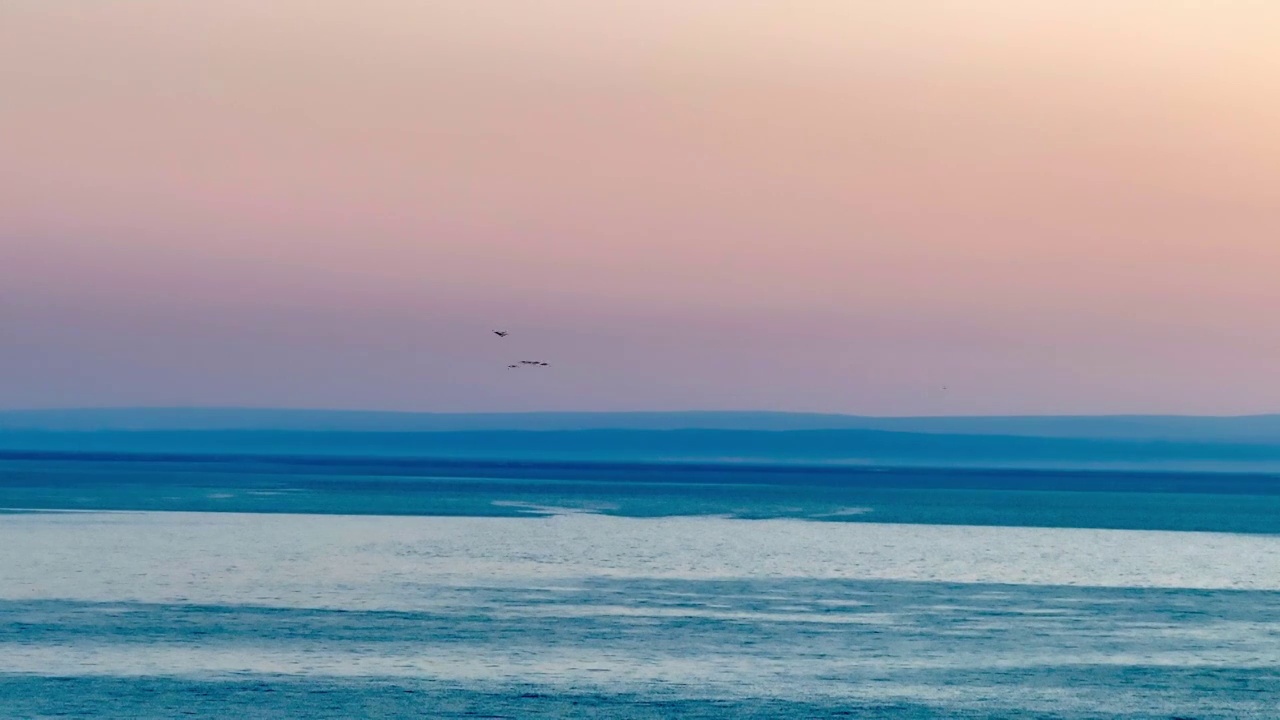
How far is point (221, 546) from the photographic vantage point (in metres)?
42.2

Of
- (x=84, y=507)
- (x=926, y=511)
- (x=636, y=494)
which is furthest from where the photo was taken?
(x=636, y=494)

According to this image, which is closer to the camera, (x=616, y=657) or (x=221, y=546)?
(x=616, y=657)

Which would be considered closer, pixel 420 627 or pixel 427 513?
pixel 420 627

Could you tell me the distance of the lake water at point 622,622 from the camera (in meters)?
20.1

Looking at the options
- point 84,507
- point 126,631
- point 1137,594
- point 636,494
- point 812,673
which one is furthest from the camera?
point 636,494

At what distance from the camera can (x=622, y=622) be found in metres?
26.7

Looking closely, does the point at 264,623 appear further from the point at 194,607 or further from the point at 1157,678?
the point at 1157,678

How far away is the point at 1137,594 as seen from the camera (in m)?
33.4

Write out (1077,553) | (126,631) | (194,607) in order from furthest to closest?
(1077,553) < (194,607) < (126,631)

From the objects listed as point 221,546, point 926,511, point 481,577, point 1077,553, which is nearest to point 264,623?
point 481,577

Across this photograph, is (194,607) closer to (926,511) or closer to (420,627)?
(420,627)

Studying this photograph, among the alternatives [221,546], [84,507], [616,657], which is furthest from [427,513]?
[616,657]

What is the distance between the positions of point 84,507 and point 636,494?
4035 cm

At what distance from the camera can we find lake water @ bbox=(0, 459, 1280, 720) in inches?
792
